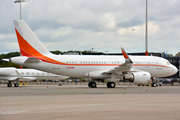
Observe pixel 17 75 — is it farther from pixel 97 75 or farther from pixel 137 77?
pixel 137 77

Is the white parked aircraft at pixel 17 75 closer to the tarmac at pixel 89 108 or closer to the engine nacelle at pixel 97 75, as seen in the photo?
the engine nacelle at pixel 97 75

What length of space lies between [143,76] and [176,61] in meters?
65.2

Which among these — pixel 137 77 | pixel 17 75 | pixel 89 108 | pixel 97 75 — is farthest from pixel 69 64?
pixel 89 108

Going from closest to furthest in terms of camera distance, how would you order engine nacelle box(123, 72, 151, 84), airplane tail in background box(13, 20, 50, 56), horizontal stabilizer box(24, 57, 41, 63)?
1. horizontal stabilizer box(24, 57, 41, 63)
2. engine nacelle box(123, 72, 151, 84)
3. airplane tail in background box(13, 20, 50, 56)

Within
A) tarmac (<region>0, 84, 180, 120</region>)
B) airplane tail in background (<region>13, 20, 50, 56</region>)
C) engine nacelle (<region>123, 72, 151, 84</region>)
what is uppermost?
airplane tail in background (<region>13, 20, 50, 56</region>)

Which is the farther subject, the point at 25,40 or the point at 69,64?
the point at 69,64

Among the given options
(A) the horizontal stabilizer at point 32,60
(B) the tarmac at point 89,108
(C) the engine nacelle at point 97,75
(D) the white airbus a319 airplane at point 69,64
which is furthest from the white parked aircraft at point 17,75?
(B) the tarmac at point 89,108

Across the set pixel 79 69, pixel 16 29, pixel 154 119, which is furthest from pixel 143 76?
pixel 154 119

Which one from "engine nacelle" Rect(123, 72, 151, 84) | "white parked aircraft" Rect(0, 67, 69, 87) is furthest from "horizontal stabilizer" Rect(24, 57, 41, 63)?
"white parked aircraft" Rect(0, 67, 69, 87)

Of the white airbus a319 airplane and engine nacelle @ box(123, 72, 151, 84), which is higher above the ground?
the white airbus a319 airplane

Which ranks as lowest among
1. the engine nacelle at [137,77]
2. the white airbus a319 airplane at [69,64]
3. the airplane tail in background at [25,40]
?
the engine nacelle at [137,77]

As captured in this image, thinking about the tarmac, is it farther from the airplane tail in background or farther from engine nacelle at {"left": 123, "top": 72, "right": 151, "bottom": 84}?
the airplane tail in background

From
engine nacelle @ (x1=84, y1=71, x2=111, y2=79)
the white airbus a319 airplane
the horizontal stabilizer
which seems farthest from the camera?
engine nacelle @ (x1=84, y1=71, x2=111, y2=79)

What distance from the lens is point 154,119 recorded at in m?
9.59
